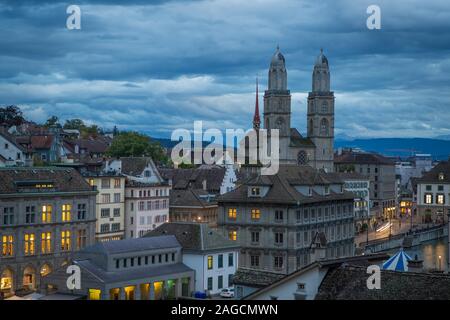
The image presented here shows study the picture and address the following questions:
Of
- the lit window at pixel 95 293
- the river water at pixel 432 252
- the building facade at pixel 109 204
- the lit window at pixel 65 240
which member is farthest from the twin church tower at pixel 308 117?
the lit window at pixel 95 293

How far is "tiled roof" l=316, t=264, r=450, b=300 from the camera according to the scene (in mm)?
29438

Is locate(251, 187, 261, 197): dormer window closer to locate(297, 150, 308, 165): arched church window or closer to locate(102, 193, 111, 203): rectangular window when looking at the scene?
locate(102, 193, 111, 203): rectangular window

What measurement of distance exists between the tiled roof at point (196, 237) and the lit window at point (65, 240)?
10270 millimetres

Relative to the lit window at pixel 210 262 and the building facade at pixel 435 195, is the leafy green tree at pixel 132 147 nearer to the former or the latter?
the building facade at pixel 435 195

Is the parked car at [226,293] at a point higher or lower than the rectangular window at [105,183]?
lower

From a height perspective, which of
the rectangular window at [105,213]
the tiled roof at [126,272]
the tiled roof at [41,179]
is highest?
the tiled roof at [41,179]

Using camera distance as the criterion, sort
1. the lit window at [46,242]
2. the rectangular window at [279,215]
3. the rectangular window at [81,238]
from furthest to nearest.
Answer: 1. the rectangular window at [279,215]
2. the rectangular window at [81,238]
3. the lit window at [46,242]

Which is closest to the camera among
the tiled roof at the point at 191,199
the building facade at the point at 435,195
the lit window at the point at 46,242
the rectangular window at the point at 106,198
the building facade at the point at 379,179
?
the lit window at the point at 46,242

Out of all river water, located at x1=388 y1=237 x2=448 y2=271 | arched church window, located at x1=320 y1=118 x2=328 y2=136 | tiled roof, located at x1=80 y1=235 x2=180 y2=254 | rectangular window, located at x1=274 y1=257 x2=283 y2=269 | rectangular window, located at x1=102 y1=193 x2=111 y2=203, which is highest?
arched church window, located at x1=320 y1=118 x2=328 y2=136

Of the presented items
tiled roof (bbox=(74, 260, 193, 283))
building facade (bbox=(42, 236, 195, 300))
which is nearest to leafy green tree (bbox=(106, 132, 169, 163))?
building facade (bbox=(42, 236, 195, 300))

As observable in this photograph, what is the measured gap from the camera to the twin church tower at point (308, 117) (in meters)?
169

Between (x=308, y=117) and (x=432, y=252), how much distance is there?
76.6 meters

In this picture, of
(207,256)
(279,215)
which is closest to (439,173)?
(279,215)
